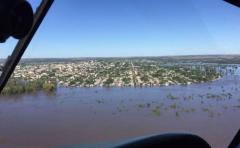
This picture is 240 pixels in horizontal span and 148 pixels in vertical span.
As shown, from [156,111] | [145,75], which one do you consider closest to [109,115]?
[156,111]

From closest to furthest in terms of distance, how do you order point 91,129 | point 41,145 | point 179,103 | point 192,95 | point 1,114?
1. point 41,145
2. point 91,129
3. point 1,114
4. point 179,103
5. point 192,95

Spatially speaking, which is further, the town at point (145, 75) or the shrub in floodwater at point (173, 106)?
the town at point (145, 75)

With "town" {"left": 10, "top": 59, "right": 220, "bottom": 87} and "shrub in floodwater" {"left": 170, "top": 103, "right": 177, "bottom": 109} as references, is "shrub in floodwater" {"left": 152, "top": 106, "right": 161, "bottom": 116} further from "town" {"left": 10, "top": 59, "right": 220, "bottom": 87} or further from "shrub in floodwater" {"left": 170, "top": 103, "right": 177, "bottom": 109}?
"town" {"left": 10, "top": 59, "right": 220, "bottom": 87}

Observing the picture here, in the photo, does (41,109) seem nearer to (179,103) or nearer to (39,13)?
(179,103)

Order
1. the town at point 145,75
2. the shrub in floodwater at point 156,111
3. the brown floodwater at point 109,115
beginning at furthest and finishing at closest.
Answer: the town at point 145,75 < the shrub in floodwater at point 156,111 < the brown floodwater at point 109,115

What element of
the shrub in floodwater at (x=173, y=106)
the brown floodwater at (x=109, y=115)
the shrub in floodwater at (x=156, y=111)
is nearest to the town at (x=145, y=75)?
the brown floodwater at (x=109, y=115)

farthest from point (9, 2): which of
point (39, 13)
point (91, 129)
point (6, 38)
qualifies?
point (91, 129)

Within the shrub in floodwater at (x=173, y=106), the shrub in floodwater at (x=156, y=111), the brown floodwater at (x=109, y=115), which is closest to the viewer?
the brown floodwater at (x=109, y=115)

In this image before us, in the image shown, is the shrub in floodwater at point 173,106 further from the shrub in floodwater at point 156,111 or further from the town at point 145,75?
the town at point 145,75
